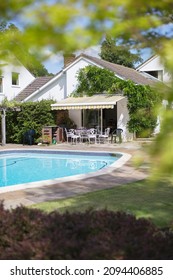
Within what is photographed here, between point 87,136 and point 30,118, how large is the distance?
7329 mm

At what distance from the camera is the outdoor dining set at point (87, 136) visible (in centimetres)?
4091

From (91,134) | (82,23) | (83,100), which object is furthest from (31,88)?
(82,23)

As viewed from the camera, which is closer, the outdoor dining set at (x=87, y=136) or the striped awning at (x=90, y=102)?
the striped awning at (x=90, y=102)

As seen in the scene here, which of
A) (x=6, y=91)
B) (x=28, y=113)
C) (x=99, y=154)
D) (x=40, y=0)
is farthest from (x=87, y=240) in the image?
(x=6, y=91)

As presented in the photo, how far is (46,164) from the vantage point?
32062mm

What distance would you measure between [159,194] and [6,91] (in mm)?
43202

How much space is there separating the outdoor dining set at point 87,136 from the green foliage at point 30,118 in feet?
10.2

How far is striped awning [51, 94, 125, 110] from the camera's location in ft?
132

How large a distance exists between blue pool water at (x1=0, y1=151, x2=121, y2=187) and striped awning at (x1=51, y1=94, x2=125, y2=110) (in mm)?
8442

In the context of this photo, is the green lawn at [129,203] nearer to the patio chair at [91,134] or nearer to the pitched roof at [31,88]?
the patio chair at [91,134]

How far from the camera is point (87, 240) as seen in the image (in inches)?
237

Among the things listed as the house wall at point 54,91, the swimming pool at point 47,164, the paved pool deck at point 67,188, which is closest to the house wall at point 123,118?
the house wall at point 54,91

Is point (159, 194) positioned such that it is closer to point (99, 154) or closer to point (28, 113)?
point (99, 154)

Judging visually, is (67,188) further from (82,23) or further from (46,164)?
(46,164)
